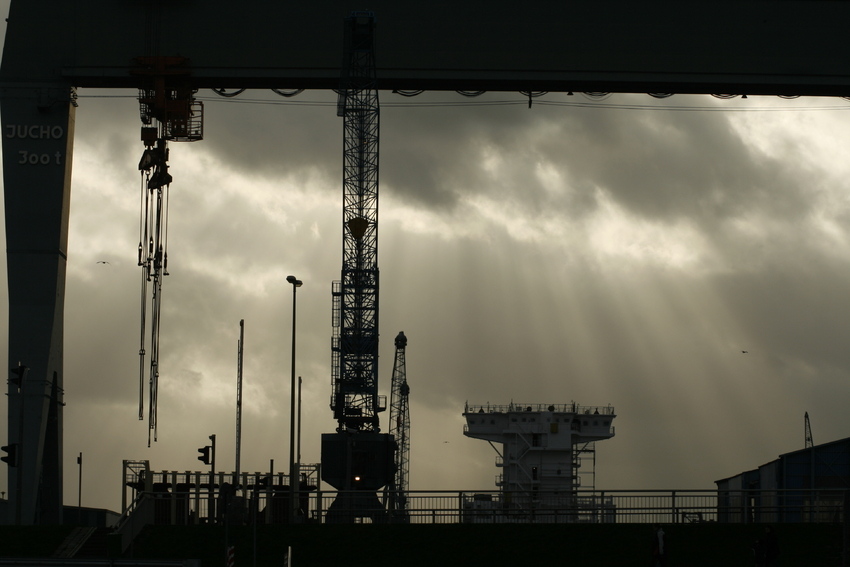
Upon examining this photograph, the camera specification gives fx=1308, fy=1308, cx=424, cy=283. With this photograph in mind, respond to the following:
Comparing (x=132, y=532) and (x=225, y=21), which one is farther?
(x=225, y=21)

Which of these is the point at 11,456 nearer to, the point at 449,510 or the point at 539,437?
the point at 449,510

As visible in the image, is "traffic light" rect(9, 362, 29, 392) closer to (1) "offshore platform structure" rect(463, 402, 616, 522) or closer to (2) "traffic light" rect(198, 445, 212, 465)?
(2) "traffic light" rect(198, 445, 212, 465)

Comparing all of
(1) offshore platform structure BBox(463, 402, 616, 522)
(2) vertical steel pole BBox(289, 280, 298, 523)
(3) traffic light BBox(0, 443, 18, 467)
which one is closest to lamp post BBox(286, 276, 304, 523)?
(2) vertical steel pole BBox(289, 280, 298, 523)

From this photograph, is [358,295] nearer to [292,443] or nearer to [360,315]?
[360,315]

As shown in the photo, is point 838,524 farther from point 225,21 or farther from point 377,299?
point 377,299

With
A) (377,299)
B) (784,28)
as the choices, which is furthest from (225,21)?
(377,299)

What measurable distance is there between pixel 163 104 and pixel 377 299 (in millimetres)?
25727

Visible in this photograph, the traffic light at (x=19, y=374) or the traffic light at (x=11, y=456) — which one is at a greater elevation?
the traffic light at (x=19, y=374)

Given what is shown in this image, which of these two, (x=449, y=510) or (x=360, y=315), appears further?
(x=360, y=315)

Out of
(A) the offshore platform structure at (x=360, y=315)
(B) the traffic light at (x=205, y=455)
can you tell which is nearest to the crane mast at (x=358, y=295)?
(A) the offshore platform structure at (x=360, y=315)

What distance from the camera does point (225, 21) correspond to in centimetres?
5028

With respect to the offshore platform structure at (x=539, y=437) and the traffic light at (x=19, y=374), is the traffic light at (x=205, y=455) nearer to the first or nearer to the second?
the traffic light at (x=19, y=374)

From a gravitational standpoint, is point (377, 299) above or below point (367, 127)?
below

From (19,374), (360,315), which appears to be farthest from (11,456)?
(360,315)
